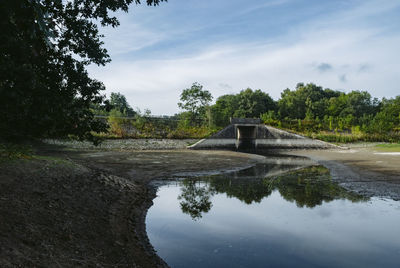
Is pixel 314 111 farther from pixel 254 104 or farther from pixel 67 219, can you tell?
pixel 67 219

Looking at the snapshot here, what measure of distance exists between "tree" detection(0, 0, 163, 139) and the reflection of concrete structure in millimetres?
41800

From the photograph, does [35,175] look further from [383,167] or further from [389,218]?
[383,167]

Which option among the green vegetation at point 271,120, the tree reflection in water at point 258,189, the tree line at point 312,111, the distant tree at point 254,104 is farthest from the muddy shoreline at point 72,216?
the distant tree at point 254,104

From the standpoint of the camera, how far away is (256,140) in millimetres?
62375

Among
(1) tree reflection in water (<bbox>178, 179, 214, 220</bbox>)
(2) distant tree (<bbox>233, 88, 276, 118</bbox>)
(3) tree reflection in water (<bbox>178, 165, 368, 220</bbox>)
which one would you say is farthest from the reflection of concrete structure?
(2) distant tree (<bbox>233, 88, 276, 118</bbox>)

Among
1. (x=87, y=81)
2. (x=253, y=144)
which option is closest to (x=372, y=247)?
(x=87, y=81)

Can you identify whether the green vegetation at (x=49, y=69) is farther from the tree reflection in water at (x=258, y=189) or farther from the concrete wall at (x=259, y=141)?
the concrete wall at (x=259, y=141)

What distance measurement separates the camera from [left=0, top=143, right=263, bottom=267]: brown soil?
6220 mm

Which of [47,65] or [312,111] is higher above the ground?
[312,111]

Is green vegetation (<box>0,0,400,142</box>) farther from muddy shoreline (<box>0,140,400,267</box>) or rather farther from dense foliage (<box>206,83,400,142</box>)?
dense foliage (<box>206,83,400,142</box>)

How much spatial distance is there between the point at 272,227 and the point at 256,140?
52.3 meters

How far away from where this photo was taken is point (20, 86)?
26.7ft

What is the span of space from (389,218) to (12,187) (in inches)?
587

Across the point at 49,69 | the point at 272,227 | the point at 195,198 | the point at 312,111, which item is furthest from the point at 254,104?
the point at 49,69
